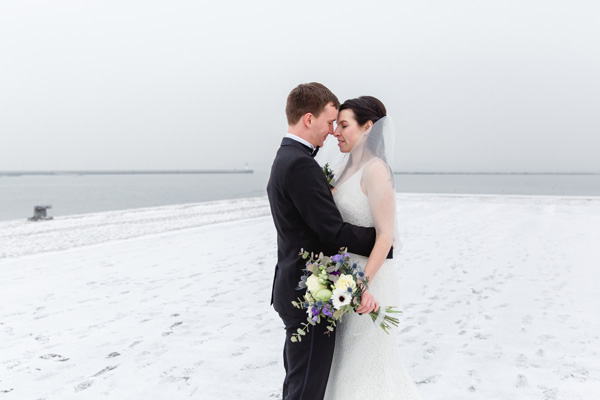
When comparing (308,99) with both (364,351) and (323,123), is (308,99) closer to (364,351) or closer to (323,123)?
(323,123)

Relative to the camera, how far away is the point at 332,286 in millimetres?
2035

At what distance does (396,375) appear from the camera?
2.44 m

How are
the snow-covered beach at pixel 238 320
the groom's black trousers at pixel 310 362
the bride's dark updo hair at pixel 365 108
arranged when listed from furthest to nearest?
the snow-covered beach at pixel 238 320
the bride's dark updo hair at pixel 365 108
the groom's black trousers at pixel 310 362

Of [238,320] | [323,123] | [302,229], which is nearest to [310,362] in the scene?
[302,229]

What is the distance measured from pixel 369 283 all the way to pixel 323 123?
30.7 inches

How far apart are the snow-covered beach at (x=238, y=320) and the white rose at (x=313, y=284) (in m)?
1.74

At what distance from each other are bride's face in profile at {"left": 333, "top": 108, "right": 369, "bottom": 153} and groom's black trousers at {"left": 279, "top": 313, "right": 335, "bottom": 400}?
0.88 metres

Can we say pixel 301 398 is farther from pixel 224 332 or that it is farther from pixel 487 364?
pixel 224 332

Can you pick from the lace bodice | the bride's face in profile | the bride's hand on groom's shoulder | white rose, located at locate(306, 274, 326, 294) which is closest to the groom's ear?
the bride's face in profile

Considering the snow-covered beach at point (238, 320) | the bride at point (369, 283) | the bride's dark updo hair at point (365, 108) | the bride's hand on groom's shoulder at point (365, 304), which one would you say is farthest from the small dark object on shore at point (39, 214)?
the bride's hand on groom's shoulder at point (365, 304)

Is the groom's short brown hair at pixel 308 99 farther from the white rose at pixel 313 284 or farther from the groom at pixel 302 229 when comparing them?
the white rose at pixel 313 284

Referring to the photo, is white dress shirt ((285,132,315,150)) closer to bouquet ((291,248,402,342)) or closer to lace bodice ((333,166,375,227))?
lace bodice ((333,166,375,227))

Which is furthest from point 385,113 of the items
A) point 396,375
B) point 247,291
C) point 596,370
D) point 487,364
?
point 247,291

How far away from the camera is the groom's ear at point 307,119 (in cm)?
221
